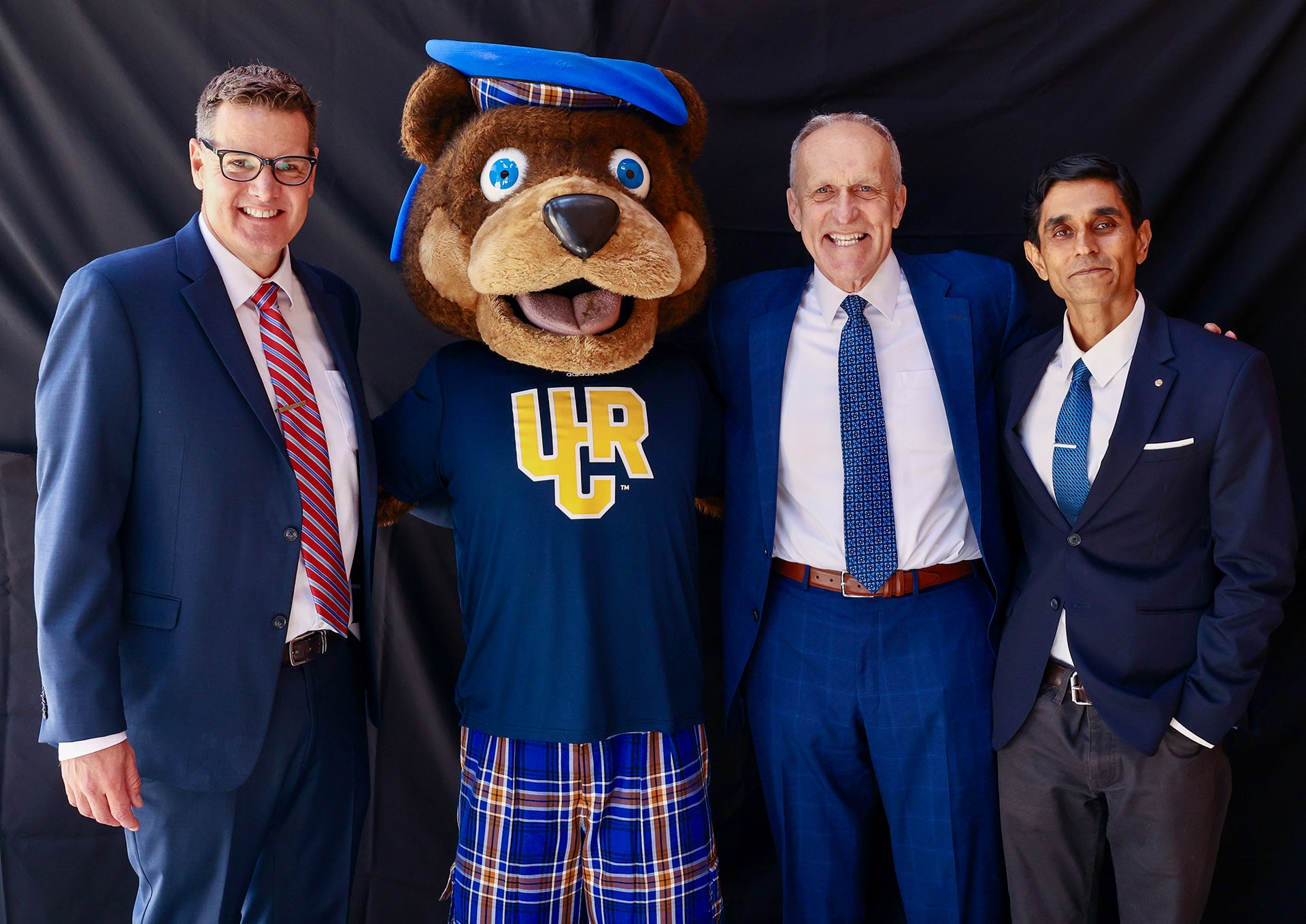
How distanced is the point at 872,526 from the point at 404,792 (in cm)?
157

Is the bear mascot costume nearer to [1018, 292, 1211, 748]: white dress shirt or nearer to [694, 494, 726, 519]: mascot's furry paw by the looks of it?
[694, 494, 726, 519]: mascot's furry paw

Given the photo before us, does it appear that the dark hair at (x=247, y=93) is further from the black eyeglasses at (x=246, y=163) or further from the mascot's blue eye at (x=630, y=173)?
the mascot's blue eye at (x=630, y=173)

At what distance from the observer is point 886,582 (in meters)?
2.24

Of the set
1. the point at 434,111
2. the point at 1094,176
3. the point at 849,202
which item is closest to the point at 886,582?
the point at 849,202

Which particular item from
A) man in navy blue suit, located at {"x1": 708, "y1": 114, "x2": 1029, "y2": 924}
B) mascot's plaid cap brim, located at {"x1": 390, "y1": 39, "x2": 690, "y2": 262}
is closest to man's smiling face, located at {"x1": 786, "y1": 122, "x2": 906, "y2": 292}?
man in navy blue suit, located at {"x1": 708, "y1": 114, "x2": 1029, "y2": 924}

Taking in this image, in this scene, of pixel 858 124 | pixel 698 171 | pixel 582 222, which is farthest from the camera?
pixel 698 171

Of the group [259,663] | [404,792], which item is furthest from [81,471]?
[404,792]

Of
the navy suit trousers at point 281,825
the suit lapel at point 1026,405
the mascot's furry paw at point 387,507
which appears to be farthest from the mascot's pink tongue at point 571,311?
the suit lapel at point 1026,405

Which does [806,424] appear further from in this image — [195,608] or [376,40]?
[376,40]

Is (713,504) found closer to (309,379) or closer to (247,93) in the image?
(309,379)

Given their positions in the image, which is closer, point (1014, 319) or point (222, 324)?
point (222, 324)

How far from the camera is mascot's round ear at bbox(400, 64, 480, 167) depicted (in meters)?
2.23

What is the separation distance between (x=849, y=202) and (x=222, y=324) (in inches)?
53.9

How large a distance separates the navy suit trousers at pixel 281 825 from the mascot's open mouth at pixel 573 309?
786 millimetres
